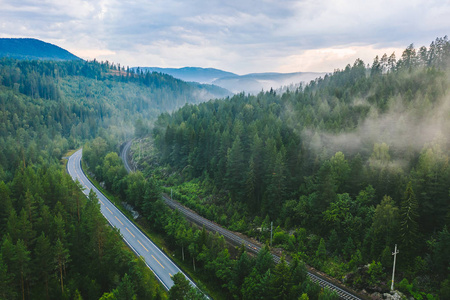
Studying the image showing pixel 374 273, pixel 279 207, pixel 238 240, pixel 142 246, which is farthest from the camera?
pixel 279 207

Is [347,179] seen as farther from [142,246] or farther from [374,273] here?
[142,246]

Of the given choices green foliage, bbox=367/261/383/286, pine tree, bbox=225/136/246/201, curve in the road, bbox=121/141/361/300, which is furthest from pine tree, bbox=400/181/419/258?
pine tree, bbox=225/136/246/201

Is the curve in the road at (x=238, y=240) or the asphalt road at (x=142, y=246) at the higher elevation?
the curve in the road at (x=238, y=240)

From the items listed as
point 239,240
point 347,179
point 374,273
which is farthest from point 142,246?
point 347,179

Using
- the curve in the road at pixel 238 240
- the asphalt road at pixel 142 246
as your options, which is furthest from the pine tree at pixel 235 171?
the asphalt road at pixel 142 246

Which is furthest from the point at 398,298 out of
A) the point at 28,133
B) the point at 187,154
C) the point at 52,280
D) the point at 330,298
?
the point at 28,133

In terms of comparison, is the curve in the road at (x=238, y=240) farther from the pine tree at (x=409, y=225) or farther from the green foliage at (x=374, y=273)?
the pine tree at (x=409, y=225)
